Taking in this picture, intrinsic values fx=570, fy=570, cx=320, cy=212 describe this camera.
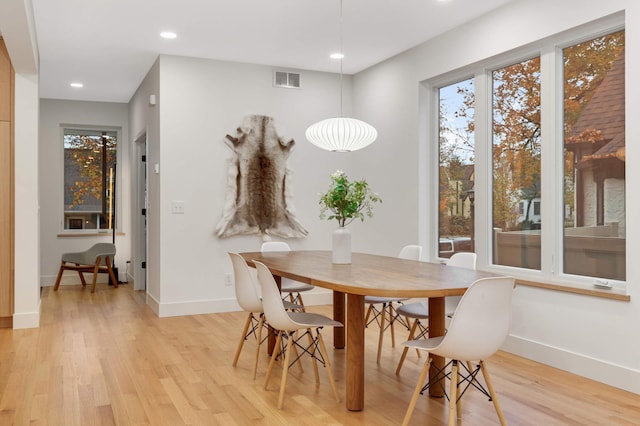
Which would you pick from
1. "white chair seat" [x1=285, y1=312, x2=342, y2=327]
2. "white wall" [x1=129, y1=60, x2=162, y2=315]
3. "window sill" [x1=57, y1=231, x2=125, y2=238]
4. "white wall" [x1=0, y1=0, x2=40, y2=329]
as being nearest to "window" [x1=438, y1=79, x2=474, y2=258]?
"white chair seat" [x1=285, y1=312, x2=342, y2=327]

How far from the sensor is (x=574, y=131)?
3.98m

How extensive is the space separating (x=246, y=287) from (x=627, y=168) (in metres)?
2.47

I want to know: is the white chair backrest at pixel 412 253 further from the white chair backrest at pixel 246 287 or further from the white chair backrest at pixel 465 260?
the white chair backrest at pixel 246 287

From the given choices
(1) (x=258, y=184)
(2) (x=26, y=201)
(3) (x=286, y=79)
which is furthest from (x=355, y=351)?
(3) (x=286, y=79)

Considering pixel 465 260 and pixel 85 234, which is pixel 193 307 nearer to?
pixel 465 260

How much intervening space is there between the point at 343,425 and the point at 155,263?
148 inches

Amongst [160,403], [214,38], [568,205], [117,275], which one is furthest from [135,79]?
[568,205]

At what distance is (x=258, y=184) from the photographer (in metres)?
6.15

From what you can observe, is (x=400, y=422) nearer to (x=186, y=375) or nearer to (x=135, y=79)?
(x=186, y=375)

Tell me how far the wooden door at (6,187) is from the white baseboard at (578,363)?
4.35 metres

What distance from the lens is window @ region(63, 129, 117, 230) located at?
27.6 feet

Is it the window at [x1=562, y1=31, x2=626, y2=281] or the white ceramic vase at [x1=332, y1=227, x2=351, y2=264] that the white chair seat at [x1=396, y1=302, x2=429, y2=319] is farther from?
the window at [x1=562, y1=31, x2=626, y2=281]

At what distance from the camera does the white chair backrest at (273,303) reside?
10.3 ft

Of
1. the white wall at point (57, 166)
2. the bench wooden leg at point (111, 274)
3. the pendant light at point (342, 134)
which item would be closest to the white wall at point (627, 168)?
the pendant light at point (342, 134)
